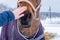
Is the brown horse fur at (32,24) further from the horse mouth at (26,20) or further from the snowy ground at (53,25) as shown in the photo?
the snowy ground at (53,25)

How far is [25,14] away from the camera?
1.73 ft

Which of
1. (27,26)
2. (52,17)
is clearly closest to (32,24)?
(27,26)

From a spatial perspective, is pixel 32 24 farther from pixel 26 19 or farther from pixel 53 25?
pixel 53 25

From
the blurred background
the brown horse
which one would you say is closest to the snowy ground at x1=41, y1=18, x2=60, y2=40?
the blurred background

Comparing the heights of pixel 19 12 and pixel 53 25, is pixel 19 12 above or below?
above

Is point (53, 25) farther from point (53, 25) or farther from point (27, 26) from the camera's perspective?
point (27, 26)

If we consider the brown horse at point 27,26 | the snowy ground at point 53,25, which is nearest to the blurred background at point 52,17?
the snowy ground at point 53,25

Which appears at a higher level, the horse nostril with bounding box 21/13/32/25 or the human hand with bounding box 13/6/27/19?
the human hand with bounding box 13/6/27/19

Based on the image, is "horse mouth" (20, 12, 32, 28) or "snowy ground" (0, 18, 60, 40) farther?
"snowy ground" (0, 18, 60, 40)

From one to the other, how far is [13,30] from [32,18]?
0.08m

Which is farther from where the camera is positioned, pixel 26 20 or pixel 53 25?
pixel 53 25

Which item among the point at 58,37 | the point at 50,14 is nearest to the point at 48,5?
the point at 50,14

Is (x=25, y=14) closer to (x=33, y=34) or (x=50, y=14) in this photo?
(x=33, y=34)

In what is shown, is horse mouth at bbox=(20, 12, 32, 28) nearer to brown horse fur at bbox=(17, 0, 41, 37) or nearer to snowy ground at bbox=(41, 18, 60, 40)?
brown horse fur at bbox=(17, 0, 41, 37)
